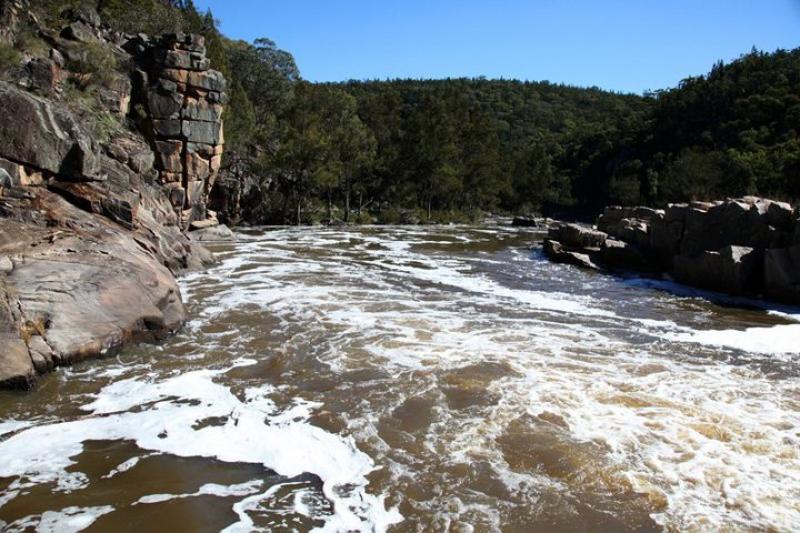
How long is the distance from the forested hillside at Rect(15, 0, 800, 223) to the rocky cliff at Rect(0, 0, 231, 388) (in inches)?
196

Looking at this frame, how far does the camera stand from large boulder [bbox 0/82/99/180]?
1287 centimetres

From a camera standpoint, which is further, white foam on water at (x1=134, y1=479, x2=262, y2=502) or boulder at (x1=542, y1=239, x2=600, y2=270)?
boulder at (x1=542, y1=239, x2=600, y2=270)

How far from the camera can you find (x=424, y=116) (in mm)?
58531

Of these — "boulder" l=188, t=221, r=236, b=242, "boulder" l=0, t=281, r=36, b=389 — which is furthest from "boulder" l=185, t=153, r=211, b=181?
"boulder" l=0, t=281, r=36, b=389

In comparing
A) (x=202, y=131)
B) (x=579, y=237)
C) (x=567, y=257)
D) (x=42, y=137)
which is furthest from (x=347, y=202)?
(x=42, y=137)

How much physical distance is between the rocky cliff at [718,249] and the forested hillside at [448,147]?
21.8 meters

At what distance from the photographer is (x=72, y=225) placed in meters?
12.3

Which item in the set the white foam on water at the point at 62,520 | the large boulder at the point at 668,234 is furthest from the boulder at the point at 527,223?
the white foam on water at the point at 62,520

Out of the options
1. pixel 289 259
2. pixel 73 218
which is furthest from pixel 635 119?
pixel 73 218

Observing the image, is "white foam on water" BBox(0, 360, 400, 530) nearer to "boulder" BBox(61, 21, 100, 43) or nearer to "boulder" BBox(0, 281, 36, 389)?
"boulder" BBox(0, 281, 36, 389)

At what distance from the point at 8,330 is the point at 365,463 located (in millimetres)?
5215

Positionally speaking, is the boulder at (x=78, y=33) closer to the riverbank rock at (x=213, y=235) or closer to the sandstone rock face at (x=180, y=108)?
the sandstone rock face at (x=180, y=108)

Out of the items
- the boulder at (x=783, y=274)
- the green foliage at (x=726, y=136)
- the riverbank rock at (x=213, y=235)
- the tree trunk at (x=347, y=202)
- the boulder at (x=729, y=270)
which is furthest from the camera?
the green foliage at (x=726, y=136)

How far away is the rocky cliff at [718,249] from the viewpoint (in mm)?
17594
